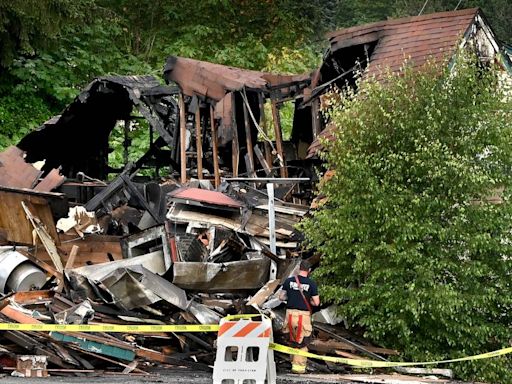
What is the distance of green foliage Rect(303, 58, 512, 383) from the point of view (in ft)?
32.9

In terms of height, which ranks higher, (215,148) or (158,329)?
(215,148)

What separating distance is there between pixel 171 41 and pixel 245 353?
80.3 feet

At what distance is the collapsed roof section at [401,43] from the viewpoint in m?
13.5

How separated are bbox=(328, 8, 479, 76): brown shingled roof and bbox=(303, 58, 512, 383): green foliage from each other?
2.61 m

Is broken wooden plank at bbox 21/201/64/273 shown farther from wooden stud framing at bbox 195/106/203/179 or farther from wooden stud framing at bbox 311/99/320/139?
wooden stud framing at bbox 311/99/320/139

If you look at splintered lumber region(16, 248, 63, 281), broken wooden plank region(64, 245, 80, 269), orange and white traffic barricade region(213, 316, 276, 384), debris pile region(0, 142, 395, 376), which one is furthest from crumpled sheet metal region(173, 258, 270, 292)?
broken wooden plank region(64, 245, 80, 269)

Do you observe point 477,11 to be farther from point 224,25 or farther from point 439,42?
point 224,25

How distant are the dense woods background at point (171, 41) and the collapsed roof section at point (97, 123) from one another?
2304mm

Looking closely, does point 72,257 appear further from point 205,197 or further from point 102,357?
point 102,357

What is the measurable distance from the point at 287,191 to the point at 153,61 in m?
18.4

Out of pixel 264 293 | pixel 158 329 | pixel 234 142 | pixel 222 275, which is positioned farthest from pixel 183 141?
pixel 158 329

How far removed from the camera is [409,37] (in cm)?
1421

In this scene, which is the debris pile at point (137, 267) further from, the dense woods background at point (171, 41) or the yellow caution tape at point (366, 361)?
the dense woods background at point (171, 41)

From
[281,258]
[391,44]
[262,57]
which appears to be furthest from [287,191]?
[262,57]
